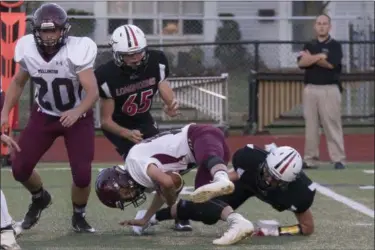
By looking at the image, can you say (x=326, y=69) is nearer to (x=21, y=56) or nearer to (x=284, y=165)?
(x=284, y=165)

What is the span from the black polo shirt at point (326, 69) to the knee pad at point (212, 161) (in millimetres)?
4807

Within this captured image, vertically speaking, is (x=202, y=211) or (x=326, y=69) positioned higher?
(x=326, y=69)

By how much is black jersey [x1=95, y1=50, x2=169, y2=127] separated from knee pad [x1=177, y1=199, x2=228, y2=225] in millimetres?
742

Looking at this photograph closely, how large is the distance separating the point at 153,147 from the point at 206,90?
22.9 ft

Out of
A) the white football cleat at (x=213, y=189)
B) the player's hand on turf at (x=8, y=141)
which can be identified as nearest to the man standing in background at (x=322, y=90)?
the player's hand on turf at (x=8, y=141)

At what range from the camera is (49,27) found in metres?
6.08

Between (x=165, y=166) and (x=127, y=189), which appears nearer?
(x=127, y=189)

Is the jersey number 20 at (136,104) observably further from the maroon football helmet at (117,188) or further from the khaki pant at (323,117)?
the khaki pant at (323,117)

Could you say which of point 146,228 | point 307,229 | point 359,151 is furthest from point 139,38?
point 359,151

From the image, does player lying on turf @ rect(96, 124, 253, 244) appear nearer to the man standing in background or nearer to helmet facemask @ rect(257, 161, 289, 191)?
helmet facemask @ rect(257, 161, 289, 191)

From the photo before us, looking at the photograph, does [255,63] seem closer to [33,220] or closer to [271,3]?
[271,3]

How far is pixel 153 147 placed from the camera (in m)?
6.15

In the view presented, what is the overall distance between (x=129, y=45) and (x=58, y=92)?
568 mm

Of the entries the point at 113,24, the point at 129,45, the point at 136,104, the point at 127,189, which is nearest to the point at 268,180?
the point at 127,189
